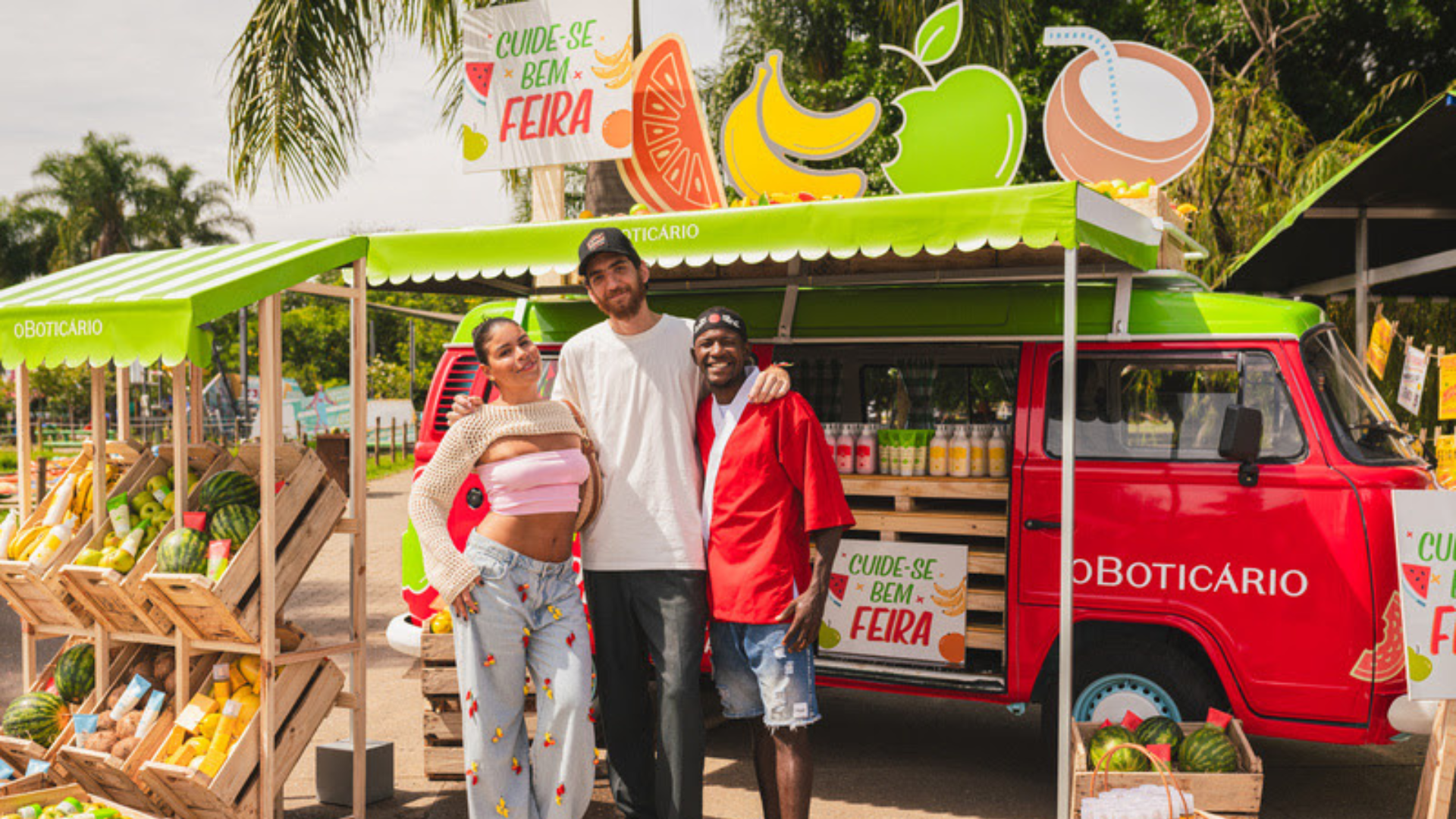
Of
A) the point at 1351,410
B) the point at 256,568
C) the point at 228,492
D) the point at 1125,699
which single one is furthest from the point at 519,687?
the point at 1351,410

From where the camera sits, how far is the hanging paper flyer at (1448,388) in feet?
16.9

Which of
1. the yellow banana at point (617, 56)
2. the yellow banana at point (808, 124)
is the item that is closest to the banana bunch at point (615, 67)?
the yellow banana at point (617, 56)

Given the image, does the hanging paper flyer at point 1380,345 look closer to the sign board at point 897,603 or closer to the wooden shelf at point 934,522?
the wooden shelf at point 934,522

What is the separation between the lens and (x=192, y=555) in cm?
427

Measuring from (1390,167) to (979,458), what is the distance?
10.4 feet

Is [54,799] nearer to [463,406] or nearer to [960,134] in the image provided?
[463,406]

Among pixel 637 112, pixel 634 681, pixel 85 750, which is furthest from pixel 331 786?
pixel 637 112

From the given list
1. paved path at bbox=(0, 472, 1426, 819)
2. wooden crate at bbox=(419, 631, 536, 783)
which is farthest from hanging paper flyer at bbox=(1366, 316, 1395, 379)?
wooden crate at bbox=(419, 631, 536, 783)

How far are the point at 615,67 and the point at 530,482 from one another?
138 inches

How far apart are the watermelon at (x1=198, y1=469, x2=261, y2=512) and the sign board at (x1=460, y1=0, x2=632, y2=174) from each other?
2.85m

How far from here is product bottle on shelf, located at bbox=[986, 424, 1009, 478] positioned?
5.23 meters

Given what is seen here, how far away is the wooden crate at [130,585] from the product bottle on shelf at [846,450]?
2803 millimetres

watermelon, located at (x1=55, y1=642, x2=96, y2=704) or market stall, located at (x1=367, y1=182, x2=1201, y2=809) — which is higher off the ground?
market stall, located at (x1=367, y1=182, x2=1201, y2=809)

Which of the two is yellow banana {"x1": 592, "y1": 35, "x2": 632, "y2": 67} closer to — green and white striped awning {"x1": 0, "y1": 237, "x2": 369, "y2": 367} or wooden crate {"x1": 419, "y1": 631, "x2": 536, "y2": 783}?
green and white striped awning {"x1": 0, "y1": 237, "x2": 369, "y2": 367}
